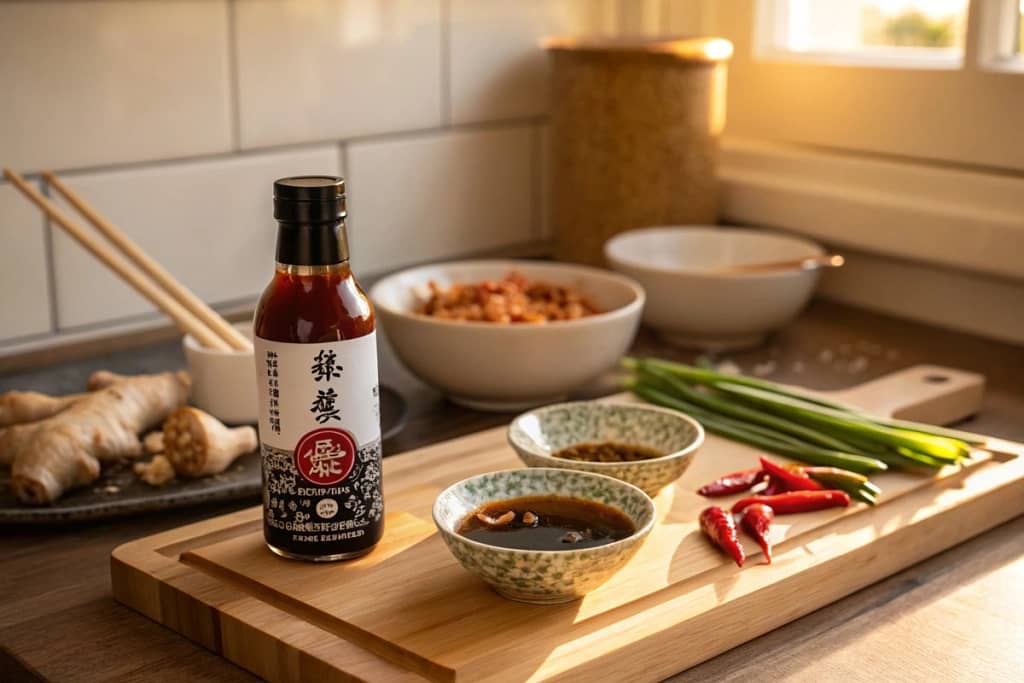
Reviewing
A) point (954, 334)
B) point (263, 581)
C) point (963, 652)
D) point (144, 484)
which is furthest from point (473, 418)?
point (954, 334)

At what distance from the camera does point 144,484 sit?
1.08m

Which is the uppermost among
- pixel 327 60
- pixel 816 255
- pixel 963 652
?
pixel 327 60

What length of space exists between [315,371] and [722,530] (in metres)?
0.32

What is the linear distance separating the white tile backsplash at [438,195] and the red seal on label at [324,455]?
35.8 inches

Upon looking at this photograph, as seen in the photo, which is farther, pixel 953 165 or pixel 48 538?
pixel 953 165

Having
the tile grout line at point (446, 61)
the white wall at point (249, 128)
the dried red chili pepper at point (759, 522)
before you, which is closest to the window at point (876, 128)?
the white wall at point (249, 128)

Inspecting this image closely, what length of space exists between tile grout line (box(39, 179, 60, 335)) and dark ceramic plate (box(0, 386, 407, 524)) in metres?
0.41

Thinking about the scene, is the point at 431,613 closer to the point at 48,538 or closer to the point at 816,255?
the point at 48,538

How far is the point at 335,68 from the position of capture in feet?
5.49

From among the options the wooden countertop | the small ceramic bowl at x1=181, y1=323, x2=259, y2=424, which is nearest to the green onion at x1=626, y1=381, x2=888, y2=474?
the wooden countertop

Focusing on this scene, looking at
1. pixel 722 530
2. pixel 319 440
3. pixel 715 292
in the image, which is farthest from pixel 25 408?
pixel 715 292

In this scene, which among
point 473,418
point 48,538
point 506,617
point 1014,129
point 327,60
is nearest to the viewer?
point 506,617

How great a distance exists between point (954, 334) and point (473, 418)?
71 cm

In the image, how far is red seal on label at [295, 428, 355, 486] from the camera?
849 mm
